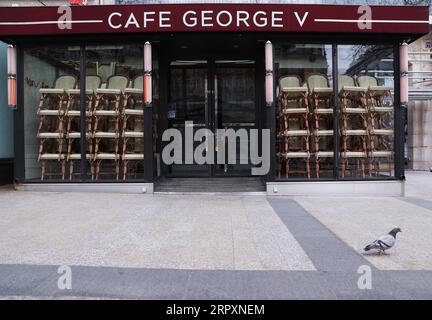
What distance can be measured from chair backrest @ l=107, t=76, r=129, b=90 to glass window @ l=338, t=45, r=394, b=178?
4678mm

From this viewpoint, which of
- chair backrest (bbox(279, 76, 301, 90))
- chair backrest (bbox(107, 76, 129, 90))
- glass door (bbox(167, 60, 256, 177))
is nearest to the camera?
chair backrest (bbox(279, 76, 301, 90))

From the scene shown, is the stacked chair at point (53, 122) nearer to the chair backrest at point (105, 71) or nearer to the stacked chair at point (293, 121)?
the chair backrest at point (105, 71)

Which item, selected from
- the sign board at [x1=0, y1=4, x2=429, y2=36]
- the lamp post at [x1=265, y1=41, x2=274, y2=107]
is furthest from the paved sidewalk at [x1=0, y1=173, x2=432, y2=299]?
the sign board at [x1=0, y1=4, x2=429, y2=36]

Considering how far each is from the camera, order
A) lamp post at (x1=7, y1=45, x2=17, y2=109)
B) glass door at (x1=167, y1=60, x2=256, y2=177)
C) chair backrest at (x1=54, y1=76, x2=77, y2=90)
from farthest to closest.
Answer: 1. glass door at (x1=167, y1=60, x2=256, y2=177)
2. chair backrest at (x1=54, y1=76, x2=77, y2=90)
3. lamp post at (x1=7, y1=45, x2=17, y2=109)

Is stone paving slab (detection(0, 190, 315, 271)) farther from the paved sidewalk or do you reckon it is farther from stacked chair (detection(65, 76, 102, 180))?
stacked chair (detection(65, 76, 102, 180))

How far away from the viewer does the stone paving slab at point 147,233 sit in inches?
214

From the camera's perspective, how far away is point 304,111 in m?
10.6

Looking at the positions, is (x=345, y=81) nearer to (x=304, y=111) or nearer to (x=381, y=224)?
(x=304, y=111)

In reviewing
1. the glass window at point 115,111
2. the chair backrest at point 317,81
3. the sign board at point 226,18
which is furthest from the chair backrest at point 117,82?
the chair backrest at point 317,81

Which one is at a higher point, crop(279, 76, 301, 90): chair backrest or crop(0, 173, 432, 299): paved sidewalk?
crop(279, 76, 301, 90): chair backrest

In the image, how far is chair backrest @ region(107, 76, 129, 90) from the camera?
1073cm

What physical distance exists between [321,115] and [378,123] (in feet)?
4.22
